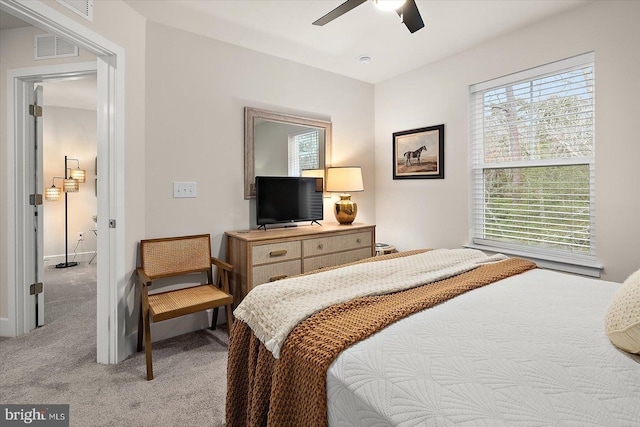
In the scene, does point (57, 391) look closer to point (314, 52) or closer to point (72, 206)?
point (314, 52)

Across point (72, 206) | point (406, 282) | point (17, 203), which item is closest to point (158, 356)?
point (17, 203)

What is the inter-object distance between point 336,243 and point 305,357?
216cm

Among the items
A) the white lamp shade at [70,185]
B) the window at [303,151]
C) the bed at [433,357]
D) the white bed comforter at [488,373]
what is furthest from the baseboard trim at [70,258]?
the white bed comforter at [488,373]

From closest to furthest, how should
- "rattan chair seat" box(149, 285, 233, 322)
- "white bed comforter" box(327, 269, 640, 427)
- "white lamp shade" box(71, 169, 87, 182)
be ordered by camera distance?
"white bed comforter" box(327, 269, 640, 427), "rattan chair seat" box(149, 285, 233, 322), "white lamp shade" box(71, 169, 87, 182)

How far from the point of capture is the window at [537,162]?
251cm

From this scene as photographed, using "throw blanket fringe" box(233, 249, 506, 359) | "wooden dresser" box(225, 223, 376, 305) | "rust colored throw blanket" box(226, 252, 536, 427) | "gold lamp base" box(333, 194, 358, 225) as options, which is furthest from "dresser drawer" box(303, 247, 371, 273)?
"rust colored throw blanket" box(226, 252, 536, 427)

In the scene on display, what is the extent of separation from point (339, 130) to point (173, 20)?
1.90 meters

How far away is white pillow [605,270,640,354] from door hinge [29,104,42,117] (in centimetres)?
397

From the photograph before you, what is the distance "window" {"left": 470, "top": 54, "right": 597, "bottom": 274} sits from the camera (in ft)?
8.25

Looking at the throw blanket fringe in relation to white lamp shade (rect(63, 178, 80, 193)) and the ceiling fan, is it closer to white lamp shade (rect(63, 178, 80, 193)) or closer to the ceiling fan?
the ceiling fan

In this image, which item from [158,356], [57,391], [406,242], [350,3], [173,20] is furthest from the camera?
[406,242]

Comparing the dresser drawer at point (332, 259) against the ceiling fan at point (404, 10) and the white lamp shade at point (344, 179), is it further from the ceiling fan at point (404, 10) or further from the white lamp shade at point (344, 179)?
the ceiling fan at point (404, 10)

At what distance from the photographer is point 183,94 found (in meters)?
2.77

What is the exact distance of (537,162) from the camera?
2764 mm
